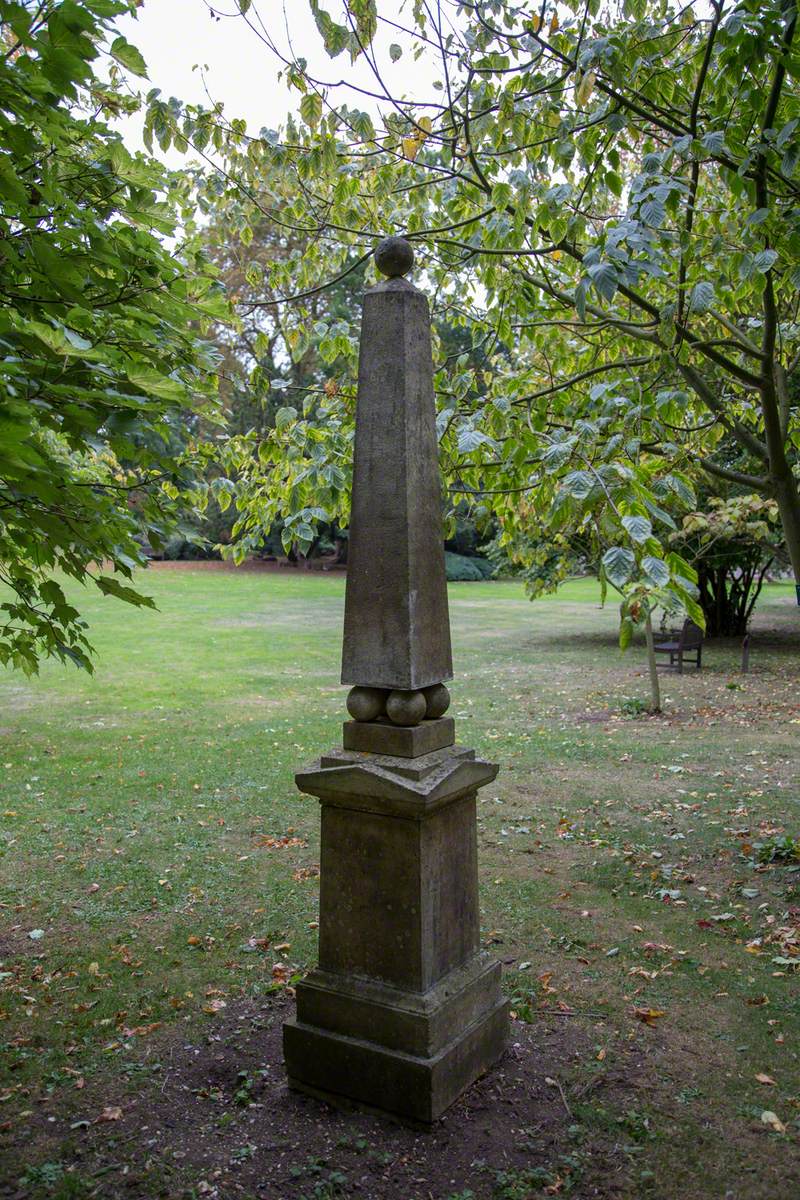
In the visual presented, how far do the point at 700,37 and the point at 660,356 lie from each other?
1978 mm

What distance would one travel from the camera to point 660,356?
17.1ft

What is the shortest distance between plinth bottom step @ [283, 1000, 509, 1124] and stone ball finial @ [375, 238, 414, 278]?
3295 mm

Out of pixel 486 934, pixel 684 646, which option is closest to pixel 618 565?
pixel 486 934

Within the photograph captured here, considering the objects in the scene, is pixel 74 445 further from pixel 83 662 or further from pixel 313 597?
pixel 313 597

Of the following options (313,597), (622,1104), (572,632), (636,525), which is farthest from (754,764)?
(313,597)

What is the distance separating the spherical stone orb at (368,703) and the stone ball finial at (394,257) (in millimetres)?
1841

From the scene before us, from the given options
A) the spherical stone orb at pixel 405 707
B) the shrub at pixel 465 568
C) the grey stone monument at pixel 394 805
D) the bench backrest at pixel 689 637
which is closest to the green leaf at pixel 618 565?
the grey stone monument at pixel 394 805

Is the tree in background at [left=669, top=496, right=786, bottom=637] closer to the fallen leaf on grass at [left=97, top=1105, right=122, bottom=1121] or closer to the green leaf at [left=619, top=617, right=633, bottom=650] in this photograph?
the green leaf at [left=619, top=617, right=633, bottom=650]

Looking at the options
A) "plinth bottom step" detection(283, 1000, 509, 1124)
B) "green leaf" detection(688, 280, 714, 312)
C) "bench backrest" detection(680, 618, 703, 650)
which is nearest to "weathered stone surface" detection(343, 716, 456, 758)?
"plinth bottom step" detection(283, 1000, 509, 1124)

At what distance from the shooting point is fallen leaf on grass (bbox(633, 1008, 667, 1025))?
14.8 feet

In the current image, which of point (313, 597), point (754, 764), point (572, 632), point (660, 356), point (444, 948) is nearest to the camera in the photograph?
point (444, 948)

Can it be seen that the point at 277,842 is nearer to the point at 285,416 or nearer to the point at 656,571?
the point at 285,416

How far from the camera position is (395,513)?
3.81 m

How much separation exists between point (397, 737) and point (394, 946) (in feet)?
2.83
